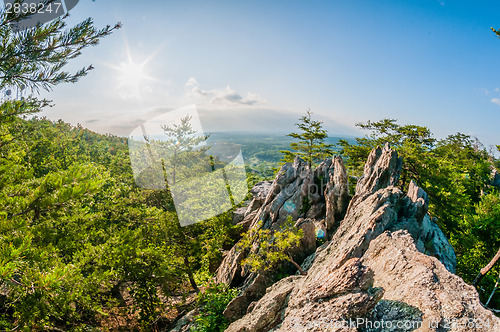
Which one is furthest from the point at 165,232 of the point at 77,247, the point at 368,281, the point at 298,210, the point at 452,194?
the point at 452,194

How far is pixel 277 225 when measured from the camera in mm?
14977

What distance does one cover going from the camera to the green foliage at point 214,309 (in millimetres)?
9938

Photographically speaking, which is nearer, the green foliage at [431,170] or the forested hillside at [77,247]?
the forested hillside at [77,247]

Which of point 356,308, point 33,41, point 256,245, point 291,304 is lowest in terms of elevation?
point 256,245

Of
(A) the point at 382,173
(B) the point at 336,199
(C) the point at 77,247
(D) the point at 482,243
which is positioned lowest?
(D) the point at 482,243

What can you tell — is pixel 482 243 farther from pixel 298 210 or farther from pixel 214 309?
pixel 214 309

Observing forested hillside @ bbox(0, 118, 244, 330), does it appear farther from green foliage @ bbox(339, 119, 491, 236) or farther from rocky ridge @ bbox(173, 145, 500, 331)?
green foliage @ bbox(339, 119, 491, 236)

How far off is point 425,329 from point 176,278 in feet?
35.0

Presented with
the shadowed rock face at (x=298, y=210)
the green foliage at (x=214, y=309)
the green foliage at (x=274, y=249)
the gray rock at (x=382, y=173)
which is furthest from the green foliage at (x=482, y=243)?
the green foliage at (x=214, y=309)

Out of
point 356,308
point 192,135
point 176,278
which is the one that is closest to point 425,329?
point 356,308

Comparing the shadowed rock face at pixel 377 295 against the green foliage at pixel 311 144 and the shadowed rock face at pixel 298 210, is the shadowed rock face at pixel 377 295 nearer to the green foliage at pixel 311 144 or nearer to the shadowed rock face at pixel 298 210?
the shadowed rock face at pixel 298 210

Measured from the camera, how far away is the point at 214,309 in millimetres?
11023

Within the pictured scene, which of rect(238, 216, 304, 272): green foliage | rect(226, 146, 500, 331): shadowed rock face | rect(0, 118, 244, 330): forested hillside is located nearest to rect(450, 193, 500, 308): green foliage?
rect(226, 146, 500, 331): shadowed rock face

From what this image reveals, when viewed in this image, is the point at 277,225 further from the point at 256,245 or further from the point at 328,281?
the point at 328,281
